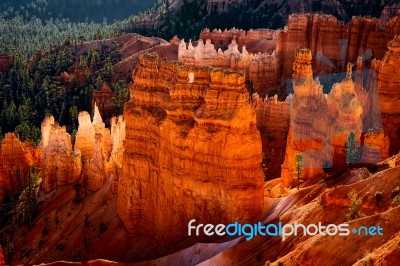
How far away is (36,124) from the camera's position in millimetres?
75500

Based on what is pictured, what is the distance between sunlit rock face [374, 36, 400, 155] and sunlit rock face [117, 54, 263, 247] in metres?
10.9

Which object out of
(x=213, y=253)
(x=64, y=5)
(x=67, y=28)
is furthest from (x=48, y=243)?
(x=64, y=5)

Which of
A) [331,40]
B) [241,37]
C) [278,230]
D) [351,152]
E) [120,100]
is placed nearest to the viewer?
[278,230]

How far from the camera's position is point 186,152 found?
2527cm

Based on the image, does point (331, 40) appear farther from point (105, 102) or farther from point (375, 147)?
point (105, 102)

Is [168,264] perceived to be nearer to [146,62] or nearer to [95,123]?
[146,62]

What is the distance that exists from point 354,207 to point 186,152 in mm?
8040

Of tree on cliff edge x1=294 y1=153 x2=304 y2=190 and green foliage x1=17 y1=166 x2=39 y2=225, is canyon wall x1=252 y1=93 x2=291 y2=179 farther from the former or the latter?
green foliage x1=17 y1=166 x2=39 y2=225

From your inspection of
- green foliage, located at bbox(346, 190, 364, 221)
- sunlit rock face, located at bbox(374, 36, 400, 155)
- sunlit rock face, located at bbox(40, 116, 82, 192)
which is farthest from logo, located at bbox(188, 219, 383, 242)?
sunlit rock face, located at bbox(40, 116, 82, 192)

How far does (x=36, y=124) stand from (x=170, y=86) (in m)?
51.7

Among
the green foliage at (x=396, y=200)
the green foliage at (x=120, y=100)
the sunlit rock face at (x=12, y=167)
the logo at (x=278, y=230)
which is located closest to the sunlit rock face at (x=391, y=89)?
the logo at (x=278, y=230)

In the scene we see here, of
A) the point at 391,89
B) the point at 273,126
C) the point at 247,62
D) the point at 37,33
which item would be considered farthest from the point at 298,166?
the point at 37,33

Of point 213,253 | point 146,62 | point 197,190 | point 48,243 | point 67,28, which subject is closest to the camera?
point 213,253

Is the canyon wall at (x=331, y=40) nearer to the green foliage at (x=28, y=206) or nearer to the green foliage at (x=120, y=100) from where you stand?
the green foliage at (x=120, y=100)
